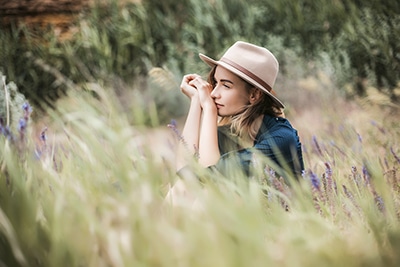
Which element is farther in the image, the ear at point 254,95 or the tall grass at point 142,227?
the ear at point 254,95

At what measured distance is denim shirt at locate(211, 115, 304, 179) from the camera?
237 cm

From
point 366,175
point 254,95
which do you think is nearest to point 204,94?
point 254,95

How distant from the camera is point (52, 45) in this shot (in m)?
6.72

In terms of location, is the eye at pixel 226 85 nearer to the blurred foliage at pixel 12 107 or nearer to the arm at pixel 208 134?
the arm at pixel 208 134

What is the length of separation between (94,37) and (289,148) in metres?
4.31

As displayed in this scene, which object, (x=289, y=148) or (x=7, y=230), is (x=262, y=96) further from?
(x=7, y=230)

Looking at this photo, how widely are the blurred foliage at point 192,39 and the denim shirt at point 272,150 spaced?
2.82 m

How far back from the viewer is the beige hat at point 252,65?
2.58 m

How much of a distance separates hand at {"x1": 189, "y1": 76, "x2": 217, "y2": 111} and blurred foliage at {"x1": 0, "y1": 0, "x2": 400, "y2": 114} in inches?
111

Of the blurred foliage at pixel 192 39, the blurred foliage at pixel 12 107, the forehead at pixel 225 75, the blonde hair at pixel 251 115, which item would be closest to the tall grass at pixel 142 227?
the blonde hair at pixel 251 115

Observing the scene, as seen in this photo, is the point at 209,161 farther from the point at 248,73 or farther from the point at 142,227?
the point at 142,227

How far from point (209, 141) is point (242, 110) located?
212 mm

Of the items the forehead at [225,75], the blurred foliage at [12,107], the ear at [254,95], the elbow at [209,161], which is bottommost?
the elbow at [209,161]

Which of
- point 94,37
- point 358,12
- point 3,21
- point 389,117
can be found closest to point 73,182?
→ point 389,117
